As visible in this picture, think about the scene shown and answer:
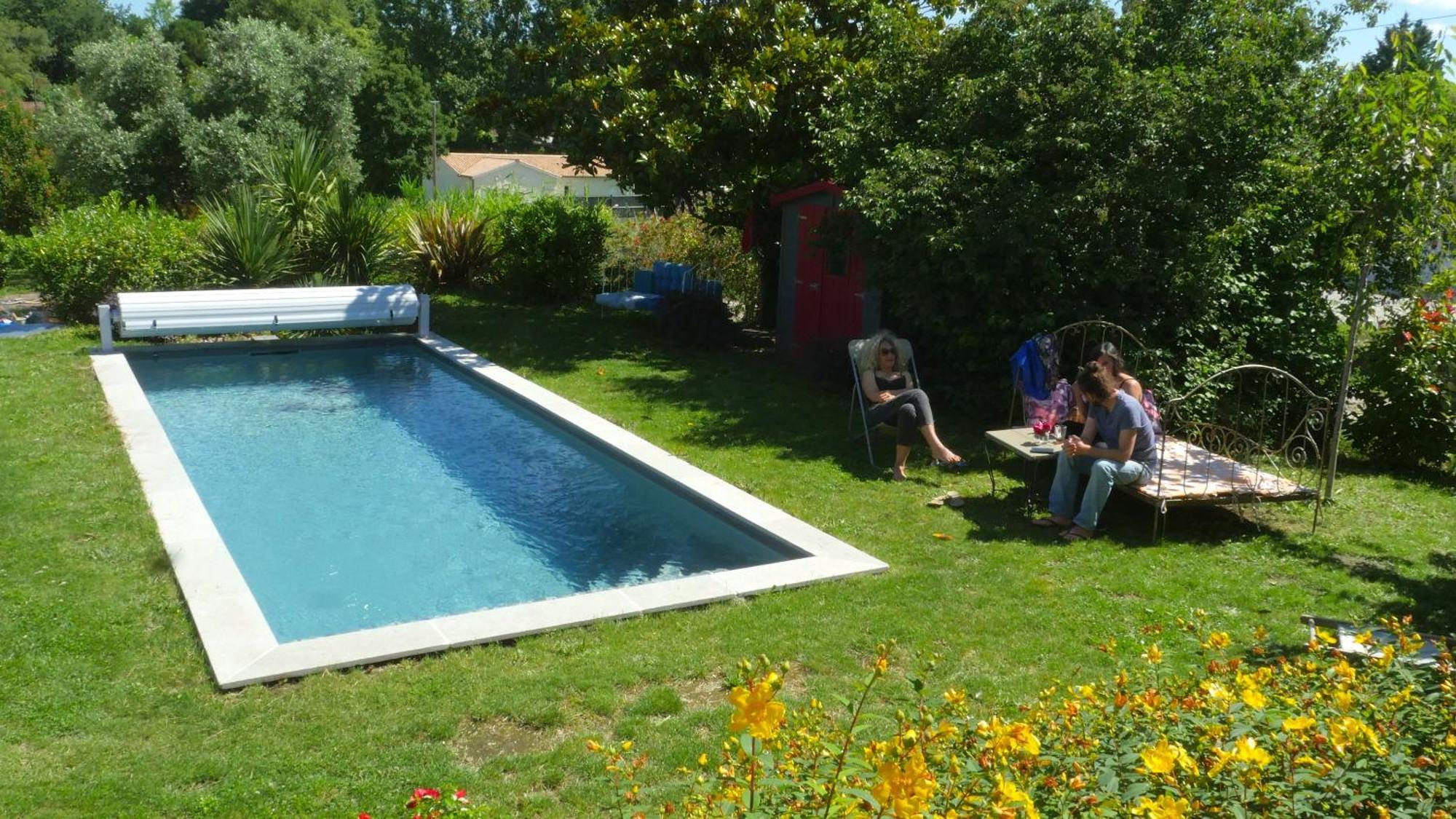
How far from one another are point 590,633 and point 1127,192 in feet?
21.6

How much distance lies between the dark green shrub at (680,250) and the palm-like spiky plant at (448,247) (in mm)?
2325

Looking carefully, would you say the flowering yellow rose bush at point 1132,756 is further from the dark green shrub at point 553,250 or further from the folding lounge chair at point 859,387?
the dark green shrub at point 553,250

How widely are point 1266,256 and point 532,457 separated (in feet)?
23.3

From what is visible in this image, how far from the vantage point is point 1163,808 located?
8.11 ft

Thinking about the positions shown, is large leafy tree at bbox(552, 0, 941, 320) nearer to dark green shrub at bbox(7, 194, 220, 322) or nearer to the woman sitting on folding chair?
the woman sitting on folding chair

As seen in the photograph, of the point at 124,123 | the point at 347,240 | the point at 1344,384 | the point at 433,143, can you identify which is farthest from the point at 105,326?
the point at 433,143

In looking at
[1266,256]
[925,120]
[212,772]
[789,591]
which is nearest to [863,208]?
[925,120]

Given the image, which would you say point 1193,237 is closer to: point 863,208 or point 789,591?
point 863,208

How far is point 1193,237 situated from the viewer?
10320 millimetres

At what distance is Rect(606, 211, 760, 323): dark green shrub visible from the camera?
18.6 m

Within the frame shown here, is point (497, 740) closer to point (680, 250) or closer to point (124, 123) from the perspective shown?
point (680, 250)

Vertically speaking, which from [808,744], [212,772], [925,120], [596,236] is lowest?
[212,772]

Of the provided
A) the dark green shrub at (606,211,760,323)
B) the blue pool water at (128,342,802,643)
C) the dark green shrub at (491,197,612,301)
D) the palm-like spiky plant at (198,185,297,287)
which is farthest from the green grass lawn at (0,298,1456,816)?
the dark green shrub at (491,197,612,301)

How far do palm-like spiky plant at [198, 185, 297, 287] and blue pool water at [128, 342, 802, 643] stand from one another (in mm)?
2743
